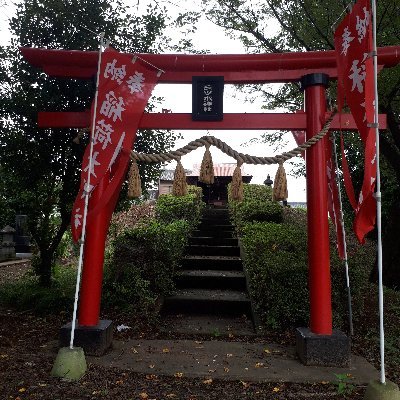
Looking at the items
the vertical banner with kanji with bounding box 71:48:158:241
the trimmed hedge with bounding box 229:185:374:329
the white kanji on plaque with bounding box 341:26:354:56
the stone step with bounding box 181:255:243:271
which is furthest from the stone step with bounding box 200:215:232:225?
the white kanji on plaque with bounding box 341:26:354:56

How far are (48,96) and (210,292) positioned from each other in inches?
189

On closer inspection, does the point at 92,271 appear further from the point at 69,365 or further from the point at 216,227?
the point at 216,227

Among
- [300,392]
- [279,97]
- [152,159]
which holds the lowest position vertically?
[300,392]

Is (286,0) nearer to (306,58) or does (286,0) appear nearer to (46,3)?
(306,58)

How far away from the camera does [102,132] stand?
4785mm

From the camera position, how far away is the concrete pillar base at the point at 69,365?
13.4 feet

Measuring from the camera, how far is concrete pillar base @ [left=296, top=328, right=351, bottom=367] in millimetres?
4648

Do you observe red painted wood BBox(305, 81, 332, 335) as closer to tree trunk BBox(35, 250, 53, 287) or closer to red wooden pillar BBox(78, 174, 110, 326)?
red wooden pillar BBox(78, 174, 110, 326)

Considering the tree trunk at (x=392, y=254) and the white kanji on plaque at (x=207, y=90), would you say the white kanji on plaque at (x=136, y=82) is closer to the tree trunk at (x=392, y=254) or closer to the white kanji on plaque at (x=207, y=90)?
the white kanji on plaque at (x=207, y=90)

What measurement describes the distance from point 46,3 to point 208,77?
11.2ft

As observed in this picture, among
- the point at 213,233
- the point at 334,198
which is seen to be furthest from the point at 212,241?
the point at 334,198

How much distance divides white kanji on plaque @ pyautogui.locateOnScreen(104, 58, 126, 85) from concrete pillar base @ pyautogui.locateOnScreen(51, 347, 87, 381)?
11.0 feet

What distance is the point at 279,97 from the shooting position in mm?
10156

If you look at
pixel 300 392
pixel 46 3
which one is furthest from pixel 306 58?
pixel 46 3
